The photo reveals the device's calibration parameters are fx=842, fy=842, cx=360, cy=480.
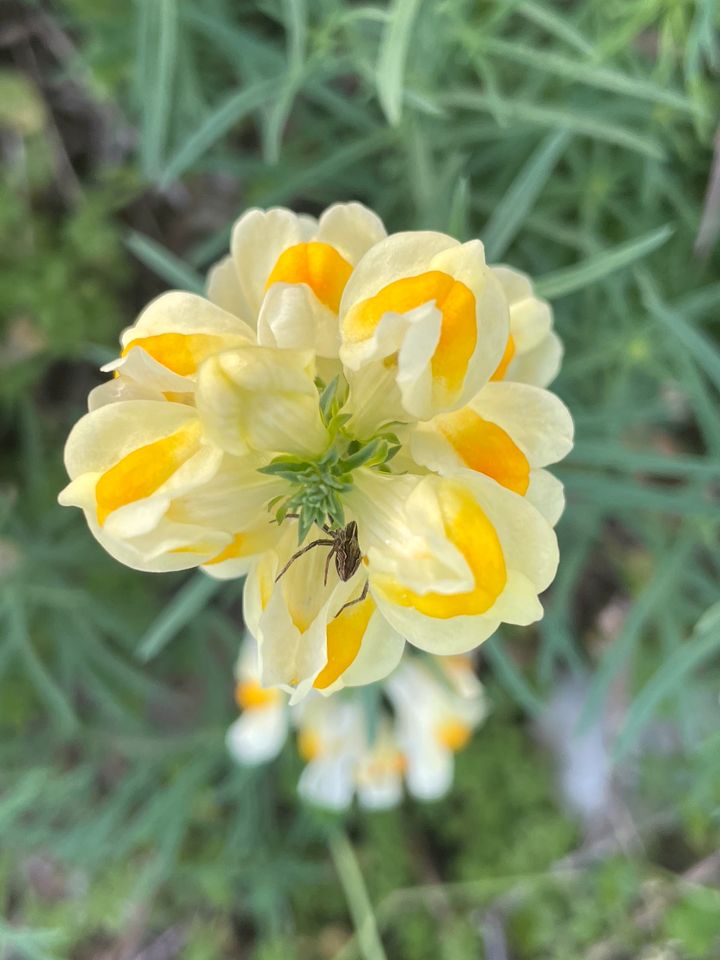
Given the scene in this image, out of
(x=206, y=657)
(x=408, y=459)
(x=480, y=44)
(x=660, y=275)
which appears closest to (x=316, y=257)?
(x=408, y=459)

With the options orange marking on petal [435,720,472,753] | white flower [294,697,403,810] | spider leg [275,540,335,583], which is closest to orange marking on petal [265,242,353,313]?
spider leg [275,540,335,583]

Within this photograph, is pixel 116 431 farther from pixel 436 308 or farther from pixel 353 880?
pixel 353 880

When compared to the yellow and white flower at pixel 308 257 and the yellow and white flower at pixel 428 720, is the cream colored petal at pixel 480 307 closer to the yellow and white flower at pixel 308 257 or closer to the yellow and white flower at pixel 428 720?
the yellow and white flower at pixel 308 257

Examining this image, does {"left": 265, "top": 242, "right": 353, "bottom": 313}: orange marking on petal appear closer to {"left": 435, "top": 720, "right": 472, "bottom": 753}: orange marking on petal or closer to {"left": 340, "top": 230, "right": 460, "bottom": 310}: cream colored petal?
{"left": 340, "top": 230, "right": 460, "bottom": 310}: cream colored petal

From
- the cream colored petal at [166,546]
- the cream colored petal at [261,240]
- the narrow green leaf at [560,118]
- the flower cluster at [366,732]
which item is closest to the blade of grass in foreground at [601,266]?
the narrow green leaf at [560,118]

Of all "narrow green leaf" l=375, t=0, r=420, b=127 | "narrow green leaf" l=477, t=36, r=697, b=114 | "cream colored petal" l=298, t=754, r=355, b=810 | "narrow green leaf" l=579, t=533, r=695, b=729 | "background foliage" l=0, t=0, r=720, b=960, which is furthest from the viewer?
"cream colored petal" l=298, t=754, r=355, b=810
